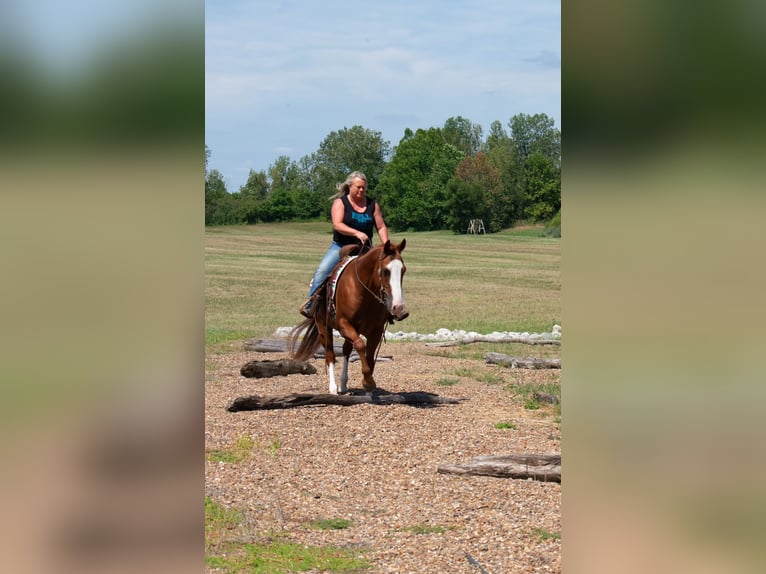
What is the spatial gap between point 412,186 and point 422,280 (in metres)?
29.5

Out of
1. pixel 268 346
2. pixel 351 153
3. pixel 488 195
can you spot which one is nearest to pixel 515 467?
pixel 268 346

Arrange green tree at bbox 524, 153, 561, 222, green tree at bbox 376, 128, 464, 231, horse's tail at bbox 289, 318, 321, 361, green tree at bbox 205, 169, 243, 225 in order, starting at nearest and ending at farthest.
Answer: horse's tail at bbox 289, 318, 321, 361 → green tree at bbox 205, 169, 243, 225 → green tree at bbox 524, 153, 561, 222 → green tree at bbox 376, 128, 464, 231

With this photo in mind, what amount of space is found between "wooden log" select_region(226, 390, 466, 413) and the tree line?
1589 inches

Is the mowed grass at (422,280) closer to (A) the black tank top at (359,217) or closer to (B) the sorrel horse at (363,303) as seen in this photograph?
(B) the sorrel horse at (363,303)

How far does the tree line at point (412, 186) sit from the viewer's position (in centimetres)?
5338

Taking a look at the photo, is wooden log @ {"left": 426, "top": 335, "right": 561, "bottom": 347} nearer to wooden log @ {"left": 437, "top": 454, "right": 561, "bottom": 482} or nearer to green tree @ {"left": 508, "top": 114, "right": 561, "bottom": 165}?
wooden log @ {"left": 437, "top": 454, "right": 561, "bottom": 482}

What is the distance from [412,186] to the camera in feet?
189

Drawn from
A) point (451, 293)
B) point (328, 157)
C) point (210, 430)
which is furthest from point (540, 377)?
point (328, 157)

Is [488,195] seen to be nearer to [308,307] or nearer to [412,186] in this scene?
[412,186]

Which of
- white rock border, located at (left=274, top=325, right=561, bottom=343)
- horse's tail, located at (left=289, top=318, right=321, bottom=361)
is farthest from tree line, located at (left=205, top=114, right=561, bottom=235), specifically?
horse's tail, located at (left=289, top=318, right=321, bottom=361)

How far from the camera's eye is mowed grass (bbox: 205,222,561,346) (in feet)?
59.4

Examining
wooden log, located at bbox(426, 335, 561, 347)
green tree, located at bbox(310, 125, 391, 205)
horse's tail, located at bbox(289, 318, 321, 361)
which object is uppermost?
green tree, located at bbox(310, 125, 391, 205)
